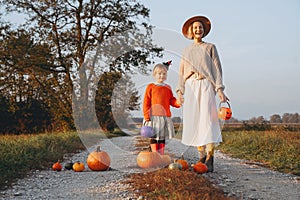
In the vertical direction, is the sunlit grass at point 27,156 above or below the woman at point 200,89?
below

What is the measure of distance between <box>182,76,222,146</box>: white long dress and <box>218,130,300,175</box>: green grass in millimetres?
1596

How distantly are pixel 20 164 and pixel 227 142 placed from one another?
246 inches

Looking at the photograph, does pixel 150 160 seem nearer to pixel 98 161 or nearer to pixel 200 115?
pixel 98 161

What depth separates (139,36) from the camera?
8.98 m

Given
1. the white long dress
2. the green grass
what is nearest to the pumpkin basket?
the white long dress

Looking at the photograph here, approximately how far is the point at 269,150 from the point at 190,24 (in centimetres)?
381

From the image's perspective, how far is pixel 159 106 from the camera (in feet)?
18.8

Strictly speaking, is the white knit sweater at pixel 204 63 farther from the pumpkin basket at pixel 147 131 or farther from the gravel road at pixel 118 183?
the gravel road at pixel 118 183

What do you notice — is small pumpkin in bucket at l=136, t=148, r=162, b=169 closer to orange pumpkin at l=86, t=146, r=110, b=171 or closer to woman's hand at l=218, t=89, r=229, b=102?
orange pumpkin at l=86, t=146, r=110, b=171

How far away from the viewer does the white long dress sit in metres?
5.32

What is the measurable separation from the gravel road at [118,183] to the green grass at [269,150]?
1.41ft

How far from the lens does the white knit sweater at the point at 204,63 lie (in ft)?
17.7

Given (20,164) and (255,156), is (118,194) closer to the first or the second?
(20,164)

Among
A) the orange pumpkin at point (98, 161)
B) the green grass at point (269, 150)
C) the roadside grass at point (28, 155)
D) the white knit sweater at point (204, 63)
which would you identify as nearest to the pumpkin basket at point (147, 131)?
the orange pumpkin at point (98, 161)
